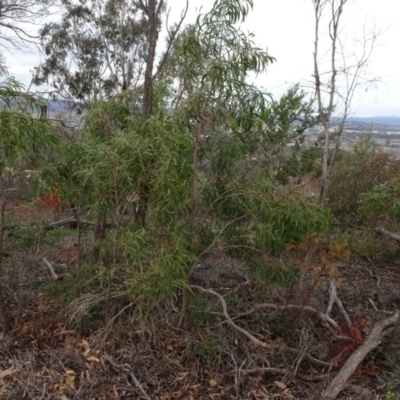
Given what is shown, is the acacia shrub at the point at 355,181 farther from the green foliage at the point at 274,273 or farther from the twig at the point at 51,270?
the twig at the point at 51,270

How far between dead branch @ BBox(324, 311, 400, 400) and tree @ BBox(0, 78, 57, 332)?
9.66ft

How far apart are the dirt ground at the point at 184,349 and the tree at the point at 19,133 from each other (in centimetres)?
88

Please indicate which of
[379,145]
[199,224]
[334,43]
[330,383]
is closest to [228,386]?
[330,383]

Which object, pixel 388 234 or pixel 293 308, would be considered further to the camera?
pixel 388 234

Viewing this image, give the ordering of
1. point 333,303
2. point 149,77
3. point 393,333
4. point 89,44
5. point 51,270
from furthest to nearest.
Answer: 1. point 89,44
2. point 51,270
3. point 333,303
4. point 393,333
5. point 149,77

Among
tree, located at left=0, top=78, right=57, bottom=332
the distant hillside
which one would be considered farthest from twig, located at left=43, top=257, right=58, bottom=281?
the distant hillside

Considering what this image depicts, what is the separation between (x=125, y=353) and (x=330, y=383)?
5.69 feet

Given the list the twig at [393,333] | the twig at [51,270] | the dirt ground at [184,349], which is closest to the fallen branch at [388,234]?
the dirt ground at [184,349]

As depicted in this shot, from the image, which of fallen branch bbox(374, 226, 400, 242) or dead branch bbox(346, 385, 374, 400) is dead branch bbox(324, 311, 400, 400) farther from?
fallen branch bbox(374, 226, 400, 242)

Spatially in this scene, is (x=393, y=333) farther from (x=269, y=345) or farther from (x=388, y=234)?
(x=388, y=234)

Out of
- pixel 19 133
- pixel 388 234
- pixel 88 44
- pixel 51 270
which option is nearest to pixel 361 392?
pixel 388 234

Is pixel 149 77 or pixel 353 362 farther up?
pixel 149 77

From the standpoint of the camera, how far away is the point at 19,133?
146 inches

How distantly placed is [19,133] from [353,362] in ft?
10.5
